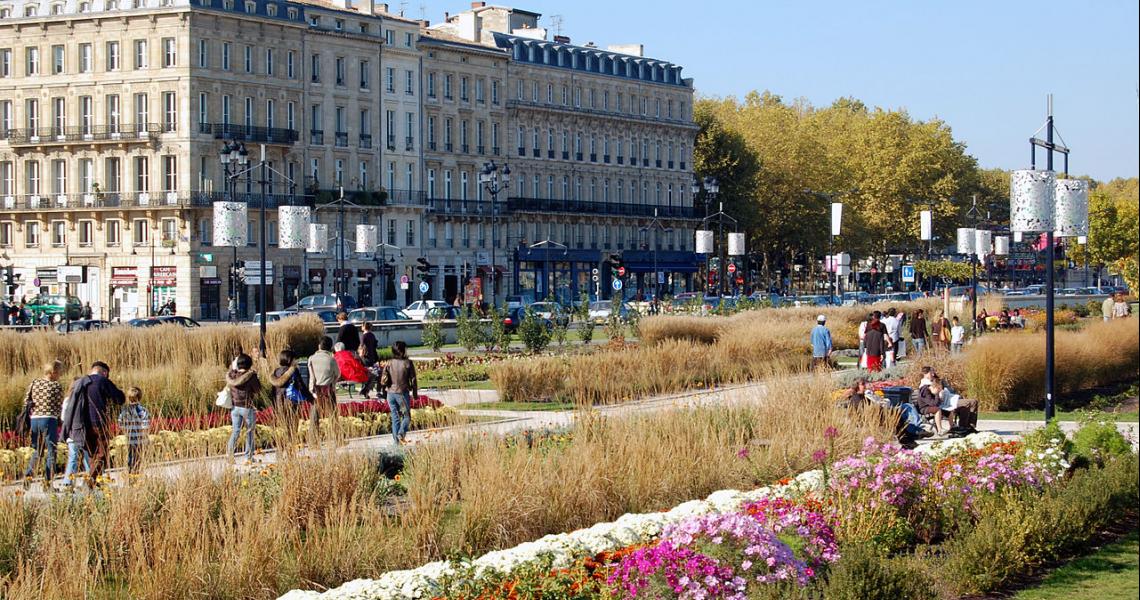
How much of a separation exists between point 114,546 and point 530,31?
9059 centimetres

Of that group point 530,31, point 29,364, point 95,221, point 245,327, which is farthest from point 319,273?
point 29,364

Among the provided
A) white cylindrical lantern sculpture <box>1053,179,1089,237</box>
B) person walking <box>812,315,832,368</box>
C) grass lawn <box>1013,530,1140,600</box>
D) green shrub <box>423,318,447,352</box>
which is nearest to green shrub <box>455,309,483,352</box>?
green shrub <box>423,318,447,352</box>

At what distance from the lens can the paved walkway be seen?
1440 cm

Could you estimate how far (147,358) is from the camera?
1195 inches

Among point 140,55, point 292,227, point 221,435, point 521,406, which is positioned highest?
point 140,55

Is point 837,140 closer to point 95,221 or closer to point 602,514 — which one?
point 95,221

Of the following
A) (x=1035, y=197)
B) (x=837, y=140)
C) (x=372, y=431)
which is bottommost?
(x=372, y=431)

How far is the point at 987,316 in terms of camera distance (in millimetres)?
51156

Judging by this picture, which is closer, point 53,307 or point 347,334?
point 347,334

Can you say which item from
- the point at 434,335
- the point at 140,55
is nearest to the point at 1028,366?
the point at 434,335

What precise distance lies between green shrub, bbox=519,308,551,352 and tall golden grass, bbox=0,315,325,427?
23.6 ft

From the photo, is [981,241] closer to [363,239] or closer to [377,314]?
[377,314]

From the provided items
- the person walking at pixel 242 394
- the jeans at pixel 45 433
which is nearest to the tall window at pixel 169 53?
the person walking at pixel 242 394

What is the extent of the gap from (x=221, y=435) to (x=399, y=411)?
11.4 feet
